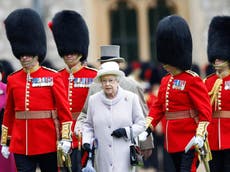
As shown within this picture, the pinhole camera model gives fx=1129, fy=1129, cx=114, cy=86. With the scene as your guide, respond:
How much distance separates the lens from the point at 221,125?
9.92 m

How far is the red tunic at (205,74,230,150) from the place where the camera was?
32.4 ft

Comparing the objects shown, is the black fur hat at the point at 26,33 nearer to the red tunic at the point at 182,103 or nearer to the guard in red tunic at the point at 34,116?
the guard in red tunic at the point at 34,116

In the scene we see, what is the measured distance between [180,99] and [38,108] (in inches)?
47.2

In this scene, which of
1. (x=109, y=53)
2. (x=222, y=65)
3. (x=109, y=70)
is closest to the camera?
(x=109, y=70)

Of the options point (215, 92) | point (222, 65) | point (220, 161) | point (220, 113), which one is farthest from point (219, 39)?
point (220, 161)

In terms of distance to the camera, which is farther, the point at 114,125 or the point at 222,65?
the point at 222,65

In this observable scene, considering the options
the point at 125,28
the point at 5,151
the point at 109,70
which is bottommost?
the point at 5,151

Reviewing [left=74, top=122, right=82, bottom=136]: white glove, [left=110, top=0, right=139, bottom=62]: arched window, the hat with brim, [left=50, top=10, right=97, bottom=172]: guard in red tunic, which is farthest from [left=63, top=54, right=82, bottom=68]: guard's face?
[left=110, top=0, right=139, bottom=62]: arched window

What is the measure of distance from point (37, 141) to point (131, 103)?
851 millimetres

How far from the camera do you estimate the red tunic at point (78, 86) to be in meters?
10.2

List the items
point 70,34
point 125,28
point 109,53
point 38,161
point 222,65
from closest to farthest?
point 38,161
point 222,65
point 109,53
point 70,34
point 125,28

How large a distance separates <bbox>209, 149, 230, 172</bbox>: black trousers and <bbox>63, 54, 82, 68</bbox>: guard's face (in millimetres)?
1533

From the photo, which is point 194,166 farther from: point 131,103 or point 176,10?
point 176,10

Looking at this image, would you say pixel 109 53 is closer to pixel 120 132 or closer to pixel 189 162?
pixel 120 132
